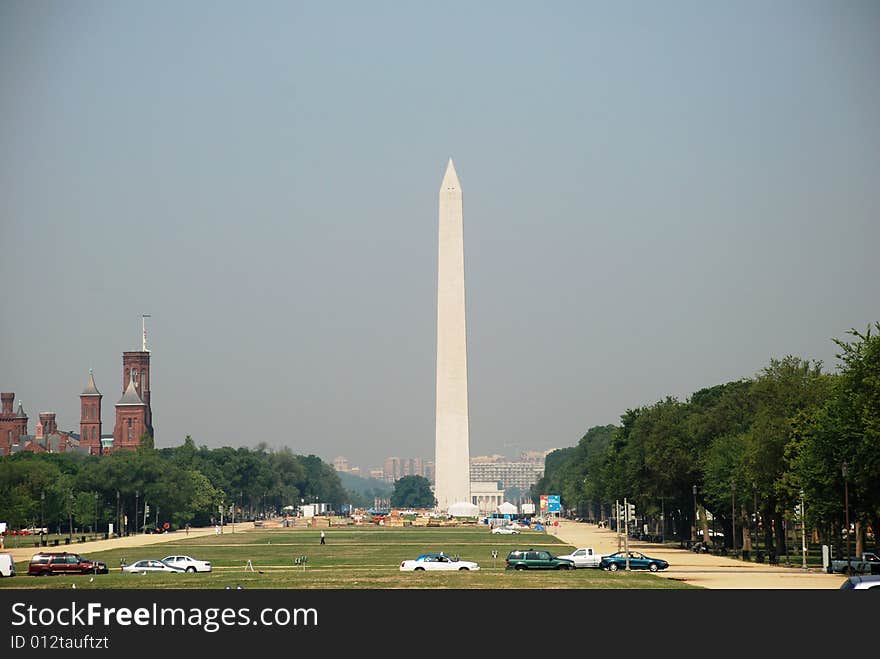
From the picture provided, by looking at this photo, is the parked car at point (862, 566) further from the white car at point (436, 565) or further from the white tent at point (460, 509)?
the white tent at point (460, 509)

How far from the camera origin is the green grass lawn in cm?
5544

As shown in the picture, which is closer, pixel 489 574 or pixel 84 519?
pixel 489 574

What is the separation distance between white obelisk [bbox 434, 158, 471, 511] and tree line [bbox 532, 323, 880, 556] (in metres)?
19.2

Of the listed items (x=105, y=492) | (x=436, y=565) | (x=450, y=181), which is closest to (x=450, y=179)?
(x=450, y=181)

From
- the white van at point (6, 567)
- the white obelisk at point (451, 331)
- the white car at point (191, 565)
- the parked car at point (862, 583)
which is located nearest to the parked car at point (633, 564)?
the white car at point (191, 565)

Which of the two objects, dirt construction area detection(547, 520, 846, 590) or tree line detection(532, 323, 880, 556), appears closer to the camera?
dirt construction area detection(547, 520, 846, 590)

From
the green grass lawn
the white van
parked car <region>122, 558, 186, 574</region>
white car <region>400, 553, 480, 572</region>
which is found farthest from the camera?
parked car <region>122, 558, 186, 574</region>

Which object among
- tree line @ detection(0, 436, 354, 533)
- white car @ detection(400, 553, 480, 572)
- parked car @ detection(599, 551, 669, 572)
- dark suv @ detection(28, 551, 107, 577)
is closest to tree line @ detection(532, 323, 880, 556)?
parked car @ detection(599, 551, 669, 572)

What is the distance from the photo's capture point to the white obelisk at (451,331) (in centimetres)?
14875

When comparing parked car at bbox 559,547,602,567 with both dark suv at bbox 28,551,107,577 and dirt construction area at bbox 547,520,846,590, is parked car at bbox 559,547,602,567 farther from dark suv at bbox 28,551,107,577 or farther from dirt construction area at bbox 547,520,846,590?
dark suv at bbox 28,551,107,577
